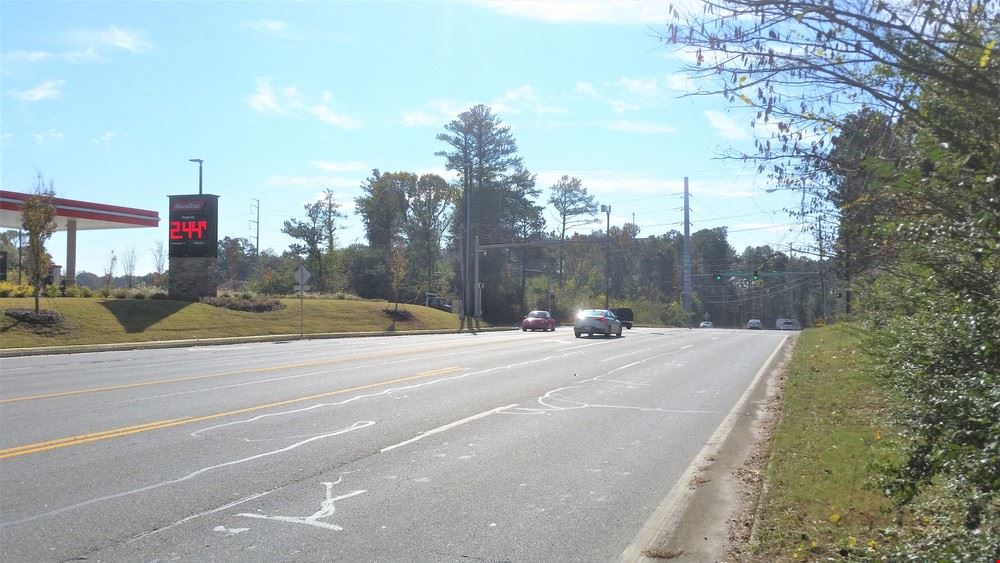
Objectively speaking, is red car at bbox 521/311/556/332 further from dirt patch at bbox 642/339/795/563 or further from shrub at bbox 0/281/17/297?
dirt patch at bbox 642/339/795/563

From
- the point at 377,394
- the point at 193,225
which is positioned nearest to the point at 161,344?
the point at 193,225

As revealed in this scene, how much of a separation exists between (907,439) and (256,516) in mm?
5588

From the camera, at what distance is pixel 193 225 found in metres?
40.4

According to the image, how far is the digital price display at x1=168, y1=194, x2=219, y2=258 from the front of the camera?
132ft

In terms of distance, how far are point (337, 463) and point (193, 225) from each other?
115ft

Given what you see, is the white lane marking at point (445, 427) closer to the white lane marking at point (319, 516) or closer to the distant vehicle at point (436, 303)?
the white lane marking at point (319, 516)

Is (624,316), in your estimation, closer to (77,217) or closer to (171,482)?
(77,217)

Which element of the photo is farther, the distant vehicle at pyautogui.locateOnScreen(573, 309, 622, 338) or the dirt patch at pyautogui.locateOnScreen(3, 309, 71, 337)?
the distant vehicle at pyautogui.locateOnScreen(573, 309, 622, 338)

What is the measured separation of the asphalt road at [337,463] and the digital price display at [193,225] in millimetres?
23747

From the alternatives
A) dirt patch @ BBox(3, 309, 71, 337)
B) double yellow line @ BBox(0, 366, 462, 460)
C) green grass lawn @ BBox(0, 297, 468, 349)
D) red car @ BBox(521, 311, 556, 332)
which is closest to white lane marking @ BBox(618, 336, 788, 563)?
double yellow line @ BBox(0, 366, 462, 460)

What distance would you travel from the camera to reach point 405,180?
86.3 meters

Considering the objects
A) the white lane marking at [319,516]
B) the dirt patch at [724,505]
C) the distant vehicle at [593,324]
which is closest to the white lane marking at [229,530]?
the white lane marking at [319,516]

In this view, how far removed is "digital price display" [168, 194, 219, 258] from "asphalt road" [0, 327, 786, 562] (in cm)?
2375

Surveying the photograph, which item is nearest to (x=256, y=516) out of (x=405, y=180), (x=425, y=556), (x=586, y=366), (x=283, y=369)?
(x=425, y=556)
